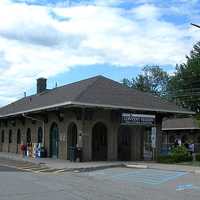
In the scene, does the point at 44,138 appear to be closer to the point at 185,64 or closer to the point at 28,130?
the point at 28,130

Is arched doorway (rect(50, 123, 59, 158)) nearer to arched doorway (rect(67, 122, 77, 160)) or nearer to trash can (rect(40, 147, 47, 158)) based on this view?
trash can (rect(40, 147, 47, 158))

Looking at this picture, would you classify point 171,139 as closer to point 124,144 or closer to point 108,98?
point 124,144

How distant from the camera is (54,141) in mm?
37125

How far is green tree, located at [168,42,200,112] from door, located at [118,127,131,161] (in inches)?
1614

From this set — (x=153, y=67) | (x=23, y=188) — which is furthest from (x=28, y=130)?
(x=153, y=67)

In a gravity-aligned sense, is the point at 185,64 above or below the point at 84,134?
above

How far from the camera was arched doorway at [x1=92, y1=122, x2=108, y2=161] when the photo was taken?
3366cm

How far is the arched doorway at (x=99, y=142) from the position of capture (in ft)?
110

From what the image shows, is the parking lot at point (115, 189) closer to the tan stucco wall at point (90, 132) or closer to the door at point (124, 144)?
the tan stucco wall at point (90, 132)

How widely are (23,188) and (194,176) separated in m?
8.92

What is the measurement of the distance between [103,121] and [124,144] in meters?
2.76

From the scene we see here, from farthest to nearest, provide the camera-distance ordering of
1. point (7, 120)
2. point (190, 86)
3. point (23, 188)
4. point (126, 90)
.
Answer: point (190, 86)
point (7, 120)
point (126, 90)
point (23, 188)

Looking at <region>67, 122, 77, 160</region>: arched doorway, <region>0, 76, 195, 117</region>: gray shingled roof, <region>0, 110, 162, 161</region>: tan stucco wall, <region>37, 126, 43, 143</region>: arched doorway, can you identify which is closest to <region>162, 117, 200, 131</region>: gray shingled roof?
<region>0, 76, 195, 117</region>: gray shingled roof

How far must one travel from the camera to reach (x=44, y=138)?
38.6 metres
